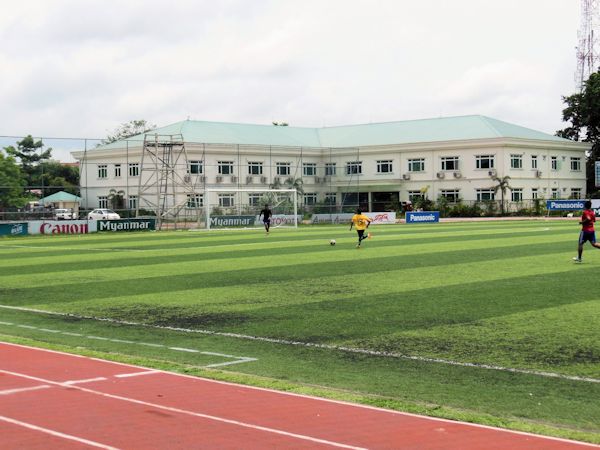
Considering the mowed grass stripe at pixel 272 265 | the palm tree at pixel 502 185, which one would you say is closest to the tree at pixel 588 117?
the palm tree at pixel 502 185

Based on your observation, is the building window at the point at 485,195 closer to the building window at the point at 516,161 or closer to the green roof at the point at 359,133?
the building window at the point at 516,161

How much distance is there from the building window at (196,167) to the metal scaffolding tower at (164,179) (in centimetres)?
95

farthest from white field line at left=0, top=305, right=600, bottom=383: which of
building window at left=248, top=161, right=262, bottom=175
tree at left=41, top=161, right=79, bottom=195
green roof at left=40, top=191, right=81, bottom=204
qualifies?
building window at left=248, top=161, right=262, bottom=175

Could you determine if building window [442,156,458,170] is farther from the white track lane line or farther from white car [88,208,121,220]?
the white track lane line

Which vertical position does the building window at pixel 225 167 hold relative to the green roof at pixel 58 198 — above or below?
above

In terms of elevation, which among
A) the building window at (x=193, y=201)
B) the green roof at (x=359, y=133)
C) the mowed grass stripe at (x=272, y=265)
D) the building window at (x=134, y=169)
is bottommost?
the mowed grass stripe at (x=272, y=265)

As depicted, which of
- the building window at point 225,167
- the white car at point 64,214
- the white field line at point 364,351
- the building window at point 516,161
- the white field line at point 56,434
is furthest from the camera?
the building window at point 516,161

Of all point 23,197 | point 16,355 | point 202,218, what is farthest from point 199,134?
point 16,355

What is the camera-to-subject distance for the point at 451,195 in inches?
3265

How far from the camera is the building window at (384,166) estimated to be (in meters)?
86.2

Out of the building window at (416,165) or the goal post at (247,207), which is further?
the building window at (416,165)

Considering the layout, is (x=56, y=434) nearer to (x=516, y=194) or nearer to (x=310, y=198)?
(x=516, y=194)

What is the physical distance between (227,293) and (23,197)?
3875 centimetres

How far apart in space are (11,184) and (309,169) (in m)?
38.2
